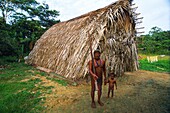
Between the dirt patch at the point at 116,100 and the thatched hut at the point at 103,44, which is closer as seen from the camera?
the dirt patch at the point at 116,100

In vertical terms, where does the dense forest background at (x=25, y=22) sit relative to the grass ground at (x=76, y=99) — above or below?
above

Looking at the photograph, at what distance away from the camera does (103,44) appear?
630 centimetres

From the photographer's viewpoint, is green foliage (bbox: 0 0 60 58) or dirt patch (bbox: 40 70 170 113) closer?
dirt patch (bbox: 40 70 170 113)

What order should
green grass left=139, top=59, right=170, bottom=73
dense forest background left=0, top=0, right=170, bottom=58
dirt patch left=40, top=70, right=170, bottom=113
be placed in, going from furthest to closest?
dense forest background left=0, top=0, right=170, bottom=58 → green grass left=139, top=59, right=170, bottom=73 → dirt patch left=40, top=70, right=170, bottom=113

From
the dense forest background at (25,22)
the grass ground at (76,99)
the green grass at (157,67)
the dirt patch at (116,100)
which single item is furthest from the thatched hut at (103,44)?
the dense forest background at (25,22)

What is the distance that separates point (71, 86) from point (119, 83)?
209 centimetres

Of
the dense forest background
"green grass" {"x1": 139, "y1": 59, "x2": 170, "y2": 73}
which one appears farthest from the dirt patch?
the dense forest background

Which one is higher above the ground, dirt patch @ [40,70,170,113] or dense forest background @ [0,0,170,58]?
dense forest background @ [0,0,170,58]

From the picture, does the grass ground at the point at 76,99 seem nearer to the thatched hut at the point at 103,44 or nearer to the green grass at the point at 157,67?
the thatched hut at the point at 103,44

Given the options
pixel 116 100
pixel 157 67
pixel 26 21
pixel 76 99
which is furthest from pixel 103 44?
pixel 26 21

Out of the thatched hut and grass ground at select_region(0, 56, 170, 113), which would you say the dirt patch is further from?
the thatched hut

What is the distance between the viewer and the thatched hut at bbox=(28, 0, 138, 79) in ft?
19.9

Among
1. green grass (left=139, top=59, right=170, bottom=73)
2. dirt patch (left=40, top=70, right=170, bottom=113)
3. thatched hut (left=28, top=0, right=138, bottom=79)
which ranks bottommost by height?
dirt patch (left=40, top=70, right=170, bottom=113)

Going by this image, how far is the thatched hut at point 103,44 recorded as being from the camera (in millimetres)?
6070
